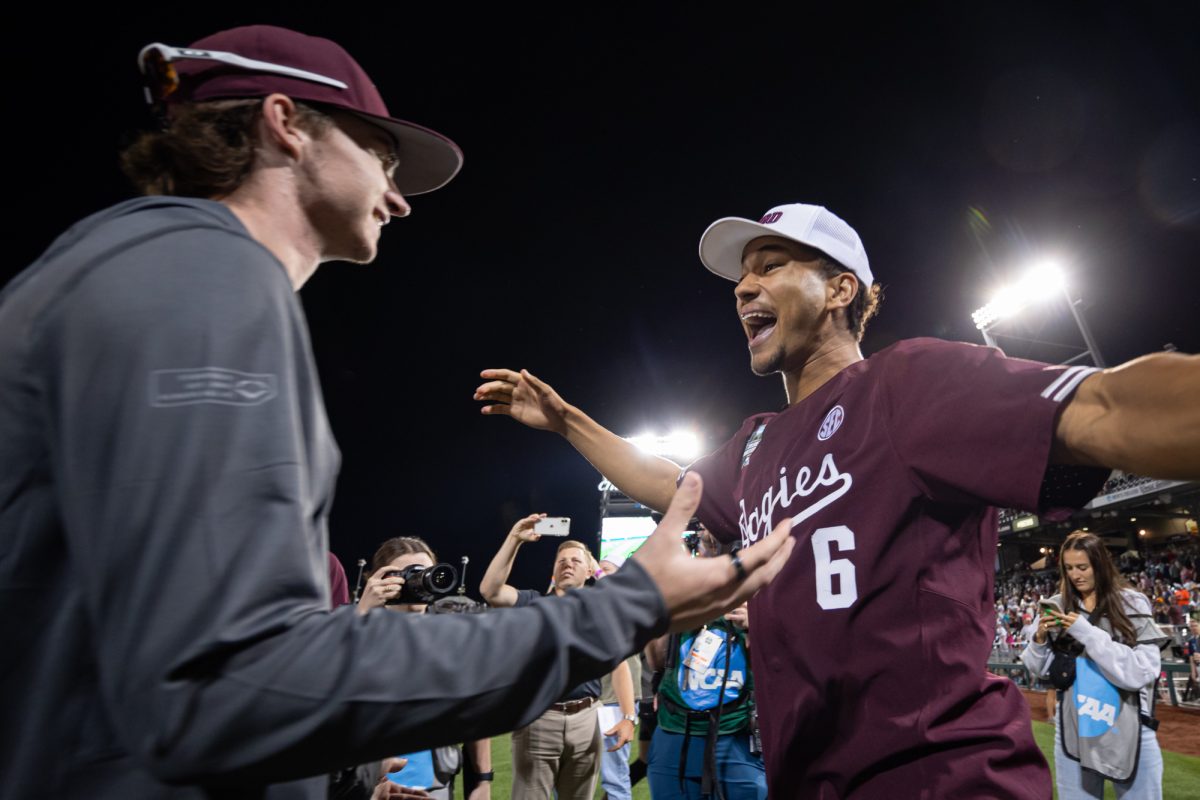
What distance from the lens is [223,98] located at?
4.20 feet

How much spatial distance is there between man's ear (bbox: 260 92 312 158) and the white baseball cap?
1770 millimetres

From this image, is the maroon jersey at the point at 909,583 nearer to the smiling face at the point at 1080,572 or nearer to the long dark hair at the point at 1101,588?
the long dark hair at the point at 1101,588

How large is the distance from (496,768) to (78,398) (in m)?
12.7

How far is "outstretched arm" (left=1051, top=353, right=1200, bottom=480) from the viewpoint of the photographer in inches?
45.8

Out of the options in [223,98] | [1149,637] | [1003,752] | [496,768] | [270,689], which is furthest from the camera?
[496,768]

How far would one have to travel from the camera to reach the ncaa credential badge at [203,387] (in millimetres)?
738

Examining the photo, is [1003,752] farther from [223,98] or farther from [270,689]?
[223,98]

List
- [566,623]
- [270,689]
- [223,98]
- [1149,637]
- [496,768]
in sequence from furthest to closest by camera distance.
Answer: [496,768] < [1149,637] < [223,98] < [566,623] < [270,689]

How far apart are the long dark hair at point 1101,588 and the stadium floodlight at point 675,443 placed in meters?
24.9

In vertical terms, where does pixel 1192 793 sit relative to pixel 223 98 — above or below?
below

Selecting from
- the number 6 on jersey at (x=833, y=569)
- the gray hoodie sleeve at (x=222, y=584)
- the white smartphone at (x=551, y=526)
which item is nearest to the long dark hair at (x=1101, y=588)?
the white smartphone at (x=551, y=526)

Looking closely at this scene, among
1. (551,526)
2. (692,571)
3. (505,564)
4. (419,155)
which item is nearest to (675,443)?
(551,526)

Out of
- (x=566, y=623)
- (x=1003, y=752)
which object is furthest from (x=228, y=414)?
(x=1003, y=752)

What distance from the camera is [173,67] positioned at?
4.22 feet
